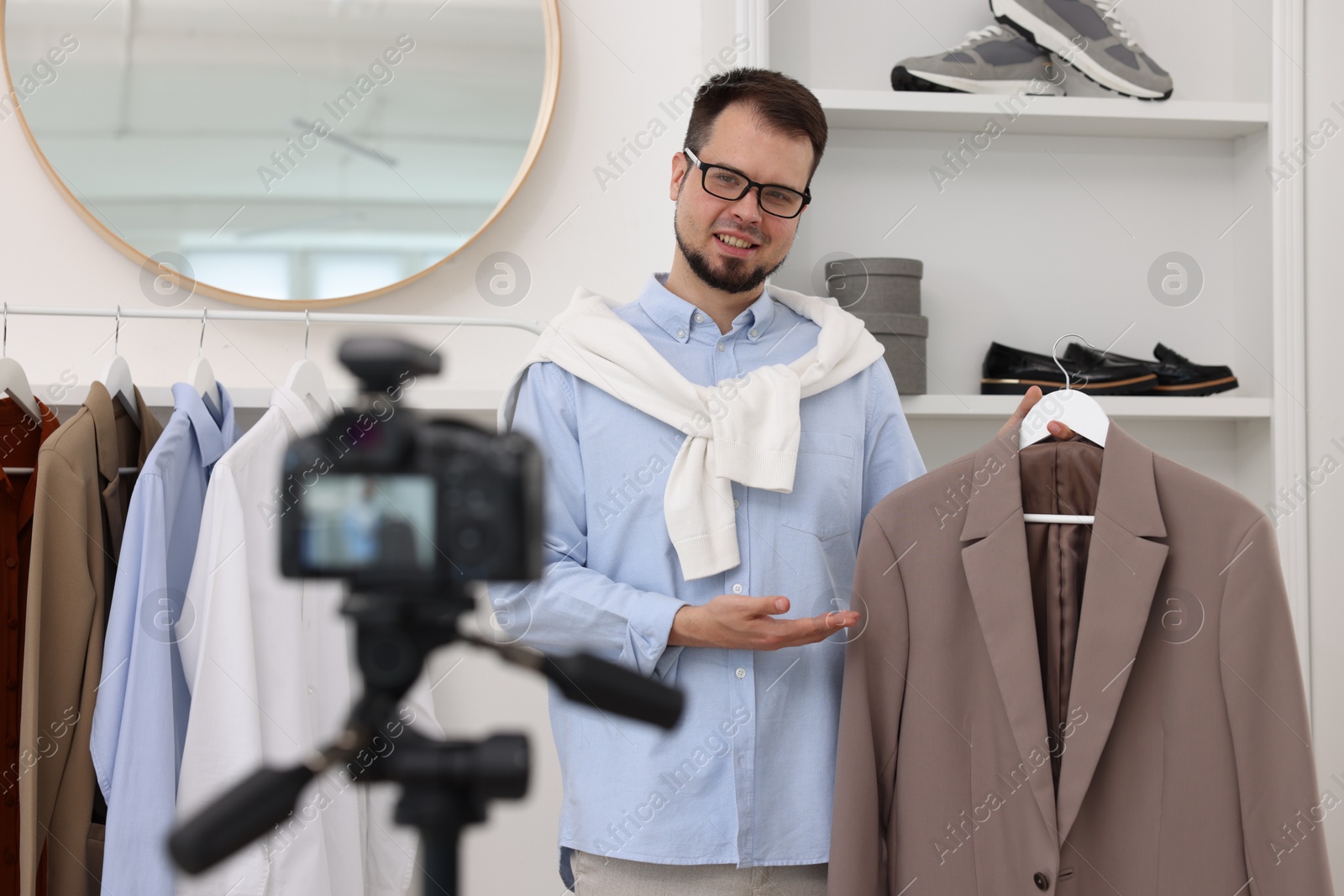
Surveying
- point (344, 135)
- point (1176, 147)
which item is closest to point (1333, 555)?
point (1176, 147)

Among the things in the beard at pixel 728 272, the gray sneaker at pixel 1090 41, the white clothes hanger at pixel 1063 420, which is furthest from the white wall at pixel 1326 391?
the beard at pixel 728 272

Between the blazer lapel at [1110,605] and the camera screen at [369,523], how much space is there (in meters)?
1.01

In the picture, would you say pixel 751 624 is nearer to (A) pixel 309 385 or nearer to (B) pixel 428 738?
(B) pixel 428 738

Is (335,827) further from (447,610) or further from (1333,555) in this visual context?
(1333,555)

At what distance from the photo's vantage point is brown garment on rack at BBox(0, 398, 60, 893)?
51.7 inches

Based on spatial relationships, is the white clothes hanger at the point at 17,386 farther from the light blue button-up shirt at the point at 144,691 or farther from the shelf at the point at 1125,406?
the shelf at the point at 1125,406

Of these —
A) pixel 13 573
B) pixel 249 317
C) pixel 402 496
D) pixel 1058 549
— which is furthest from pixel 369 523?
pixel 249 317

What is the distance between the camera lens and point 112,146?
5.54ft

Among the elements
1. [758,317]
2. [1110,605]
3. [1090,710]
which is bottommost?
[1090,710]

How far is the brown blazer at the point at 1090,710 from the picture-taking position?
112cm

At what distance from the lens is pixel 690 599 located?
47.9 inches

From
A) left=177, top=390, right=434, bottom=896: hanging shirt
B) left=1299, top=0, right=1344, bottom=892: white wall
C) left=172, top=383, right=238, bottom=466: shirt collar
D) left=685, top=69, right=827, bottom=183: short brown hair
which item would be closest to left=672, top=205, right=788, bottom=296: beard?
left=685, top=69, right=827, bottom=183: short brown hair

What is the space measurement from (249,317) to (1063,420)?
1192 millimetres

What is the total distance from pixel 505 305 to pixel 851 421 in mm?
772
